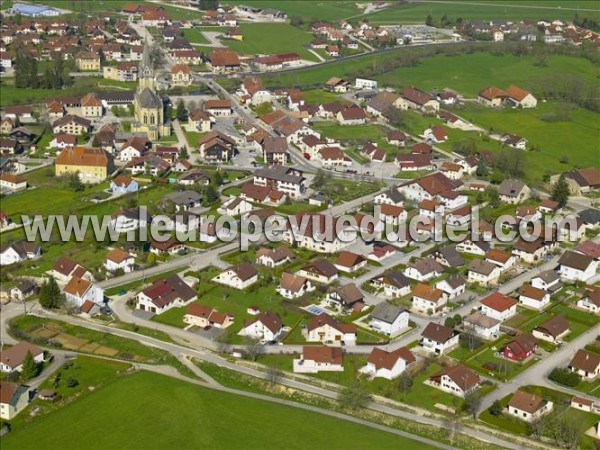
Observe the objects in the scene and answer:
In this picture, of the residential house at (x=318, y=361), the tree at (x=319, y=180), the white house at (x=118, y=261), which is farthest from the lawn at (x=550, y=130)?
the residential house at (x=318, y=361)

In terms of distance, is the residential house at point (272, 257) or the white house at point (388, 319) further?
the residential house at point (272, 257)

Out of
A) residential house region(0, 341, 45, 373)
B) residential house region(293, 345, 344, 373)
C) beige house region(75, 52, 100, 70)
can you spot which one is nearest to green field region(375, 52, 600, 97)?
beige house region(75, 52, 100, 70)

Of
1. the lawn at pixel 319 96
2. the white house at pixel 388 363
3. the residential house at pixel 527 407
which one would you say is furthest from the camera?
the lawn at pixel 319 96

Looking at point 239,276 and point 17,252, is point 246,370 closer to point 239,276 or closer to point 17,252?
point 239,276

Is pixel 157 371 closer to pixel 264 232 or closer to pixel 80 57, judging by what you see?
pixel 264 232

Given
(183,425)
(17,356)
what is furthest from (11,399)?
(183,425)

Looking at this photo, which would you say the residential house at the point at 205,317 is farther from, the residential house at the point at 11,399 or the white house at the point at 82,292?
the residential house at the point at 11,399
